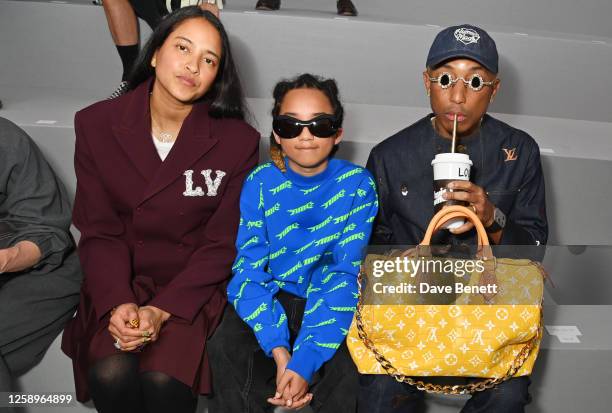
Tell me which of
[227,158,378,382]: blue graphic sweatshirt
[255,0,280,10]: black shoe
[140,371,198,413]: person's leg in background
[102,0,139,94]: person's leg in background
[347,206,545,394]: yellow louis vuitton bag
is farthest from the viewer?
[255,0,280,10]: black shoe

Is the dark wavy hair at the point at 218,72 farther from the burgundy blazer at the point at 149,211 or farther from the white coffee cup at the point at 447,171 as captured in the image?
the white coffee cup at the point at 447,171

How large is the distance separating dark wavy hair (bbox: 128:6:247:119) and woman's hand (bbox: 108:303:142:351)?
59 centimetres

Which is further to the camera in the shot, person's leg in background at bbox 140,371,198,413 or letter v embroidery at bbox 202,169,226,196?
letter v embroidery at bbox 202,169,226,196

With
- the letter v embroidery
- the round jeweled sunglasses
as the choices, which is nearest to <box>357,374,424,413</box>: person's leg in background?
the letter v embroidery

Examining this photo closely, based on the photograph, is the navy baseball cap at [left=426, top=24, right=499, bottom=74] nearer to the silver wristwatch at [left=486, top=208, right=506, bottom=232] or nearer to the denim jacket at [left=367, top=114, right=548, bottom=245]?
the denim jacket at [left=367, top=114, right=548, bottom=245]

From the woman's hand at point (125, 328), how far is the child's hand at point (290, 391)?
35 centimetres

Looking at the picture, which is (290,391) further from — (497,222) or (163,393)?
(497,222)

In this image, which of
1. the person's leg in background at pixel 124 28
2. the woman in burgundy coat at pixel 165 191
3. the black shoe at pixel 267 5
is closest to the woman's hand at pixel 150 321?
the woman in burgundy coat at pixel 165 191

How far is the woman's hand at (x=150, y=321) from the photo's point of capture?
5.76 ft

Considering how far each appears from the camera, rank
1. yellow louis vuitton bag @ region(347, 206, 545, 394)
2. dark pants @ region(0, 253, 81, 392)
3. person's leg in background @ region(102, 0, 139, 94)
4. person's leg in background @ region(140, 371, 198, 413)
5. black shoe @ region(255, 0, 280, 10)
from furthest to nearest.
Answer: black shoe @ region(255, 0, 280, 10), person's leg in background @ region(102, 0, 139, 94), dark pants @ region(0, 253, 81, 392), person's leg in background @ region(140, 371, 198, 413), yellow louis vuitton bag @ region(347, 206, 545, 394)

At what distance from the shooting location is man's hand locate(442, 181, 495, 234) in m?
1.60

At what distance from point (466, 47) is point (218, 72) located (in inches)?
26.0

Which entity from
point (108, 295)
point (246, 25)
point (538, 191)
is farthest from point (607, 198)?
point (108, 295)

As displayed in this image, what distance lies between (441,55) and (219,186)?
2.15 feet
